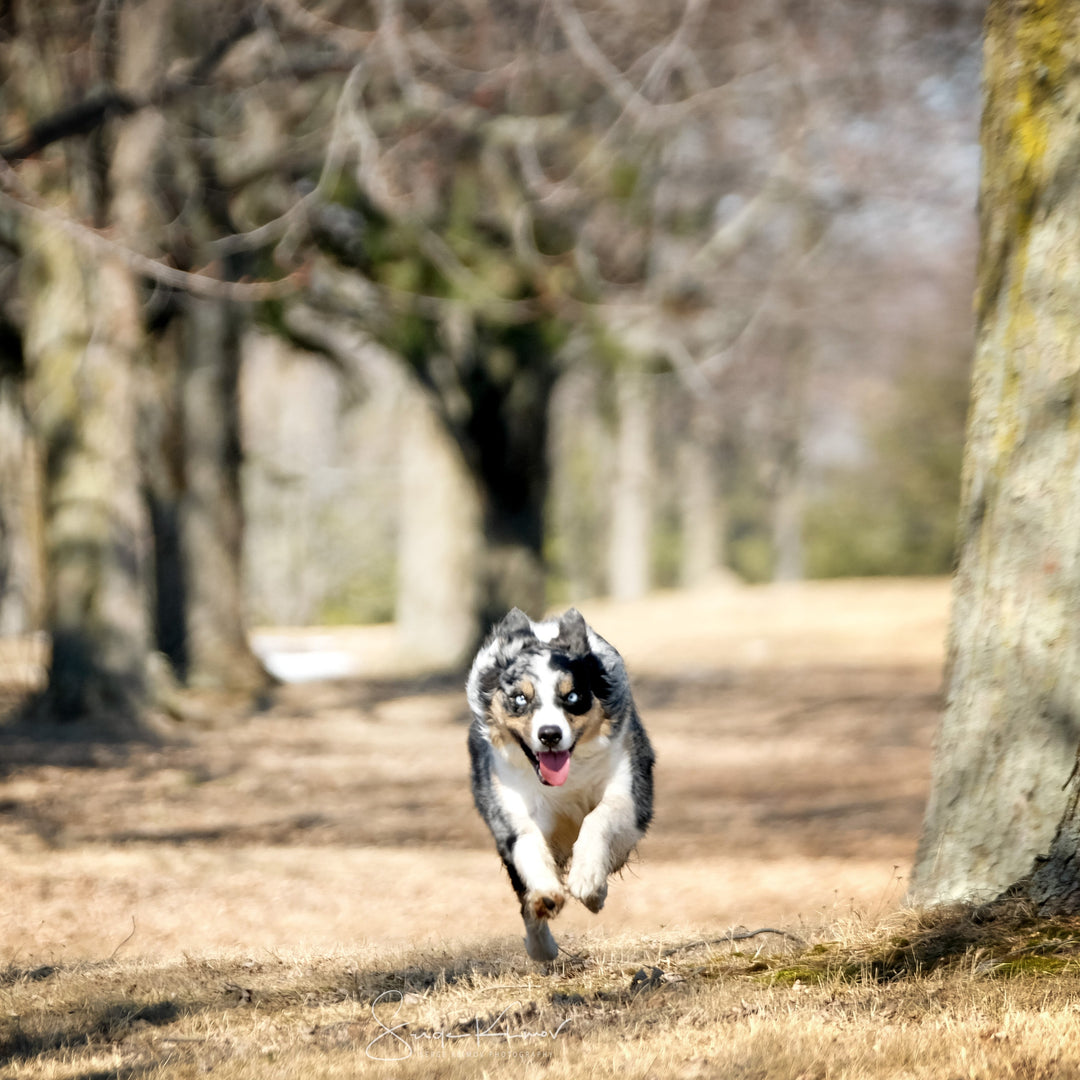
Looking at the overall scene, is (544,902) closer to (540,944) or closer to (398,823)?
(540,944)

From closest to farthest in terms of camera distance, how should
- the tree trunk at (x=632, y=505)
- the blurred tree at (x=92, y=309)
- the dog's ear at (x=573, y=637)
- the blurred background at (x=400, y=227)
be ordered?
the dog's ear at (x=573, y=637) < the blurred tree at (x=92, y=309) < the blurred background at (x=400, y=227) < the tree trunk at (x=632, y=505)

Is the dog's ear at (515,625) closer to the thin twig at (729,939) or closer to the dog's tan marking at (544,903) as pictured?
the dog's tan marking at (544,903)

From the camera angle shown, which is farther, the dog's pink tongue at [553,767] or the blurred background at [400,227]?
the blurred background at [400,227]

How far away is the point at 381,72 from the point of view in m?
16.1

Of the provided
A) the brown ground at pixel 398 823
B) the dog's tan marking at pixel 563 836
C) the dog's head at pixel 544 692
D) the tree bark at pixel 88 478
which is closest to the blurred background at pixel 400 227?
the tree bark at pixel 88 478

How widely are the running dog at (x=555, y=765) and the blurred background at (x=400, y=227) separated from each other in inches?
281

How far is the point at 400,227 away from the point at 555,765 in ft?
39.5

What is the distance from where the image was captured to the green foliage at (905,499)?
125 feet

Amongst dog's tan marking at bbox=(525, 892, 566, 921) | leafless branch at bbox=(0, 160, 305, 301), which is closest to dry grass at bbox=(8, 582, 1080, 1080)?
dog's tan marking at bbox=(525, 892, 566, 921)

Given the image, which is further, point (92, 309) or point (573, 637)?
point (92, 309)

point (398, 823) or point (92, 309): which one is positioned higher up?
point (92, 309)

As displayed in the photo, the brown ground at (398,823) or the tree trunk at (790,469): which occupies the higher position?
the tree trunk at (790,469)

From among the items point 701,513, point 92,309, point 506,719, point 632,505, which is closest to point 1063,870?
point 506,719

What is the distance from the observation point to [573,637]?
589cm
